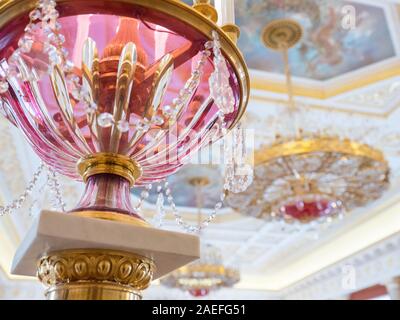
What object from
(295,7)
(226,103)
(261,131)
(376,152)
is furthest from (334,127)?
(226,103)

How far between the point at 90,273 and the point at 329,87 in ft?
12.5

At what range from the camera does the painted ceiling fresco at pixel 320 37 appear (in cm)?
317

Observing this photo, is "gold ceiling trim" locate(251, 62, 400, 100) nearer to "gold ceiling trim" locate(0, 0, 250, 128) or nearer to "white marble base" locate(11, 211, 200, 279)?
"gold ceiling trim" locate(0, 0, 250, 128)

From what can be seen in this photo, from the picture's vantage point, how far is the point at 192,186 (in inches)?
245

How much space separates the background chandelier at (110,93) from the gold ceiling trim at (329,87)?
3330mm

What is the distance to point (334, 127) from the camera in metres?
4.53

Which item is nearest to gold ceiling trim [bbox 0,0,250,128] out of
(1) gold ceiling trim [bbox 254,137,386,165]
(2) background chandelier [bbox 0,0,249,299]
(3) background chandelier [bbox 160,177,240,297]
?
(2) background chandelier [bbox 0,0,249,299]

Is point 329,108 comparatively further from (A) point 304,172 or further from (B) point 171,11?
(B) point 171,11

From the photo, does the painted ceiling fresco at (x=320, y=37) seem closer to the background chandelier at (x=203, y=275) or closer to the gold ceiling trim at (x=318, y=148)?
the gold ceiling trim at (x=318, y=148)

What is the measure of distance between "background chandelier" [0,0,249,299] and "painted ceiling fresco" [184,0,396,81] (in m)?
2.64

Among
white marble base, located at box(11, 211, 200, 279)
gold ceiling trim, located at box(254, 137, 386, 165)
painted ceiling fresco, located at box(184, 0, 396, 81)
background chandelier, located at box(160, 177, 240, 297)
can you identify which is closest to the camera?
white marble base, located at box(11, 211, 200, 279)

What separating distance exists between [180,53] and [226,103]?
90mm

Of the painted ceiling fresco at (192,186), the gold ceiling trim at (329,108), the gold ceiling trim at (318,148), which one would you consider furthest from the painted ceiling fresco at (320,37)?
the painted ceiling fresco at (192,186)

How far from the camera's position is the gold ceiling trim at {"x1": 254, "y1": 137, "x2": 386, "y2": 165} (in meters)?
3.34
